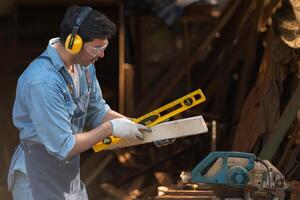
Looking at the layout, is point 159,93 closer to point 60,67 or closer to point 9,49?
point 9,49

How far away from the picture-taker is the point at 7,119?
6.61m

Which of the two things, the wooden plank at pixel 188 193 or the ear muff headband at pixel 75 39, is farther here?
the wooden plank at pixel 188 193

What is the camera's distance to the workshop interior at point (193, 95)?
4100 mm

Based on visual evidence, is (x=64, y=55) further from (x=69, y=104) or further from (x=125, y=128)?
(x=125, y=128)

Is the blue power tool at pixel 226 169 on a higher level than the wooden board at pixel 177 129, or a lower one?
lower

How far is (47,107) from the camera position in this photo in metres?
3.45

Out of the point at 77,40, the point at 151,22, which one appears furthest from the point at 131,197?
the point at 151,22

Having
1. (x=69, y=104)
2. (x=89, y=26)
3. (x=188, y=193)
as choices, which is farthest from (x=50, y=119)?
(x=188, y=193)

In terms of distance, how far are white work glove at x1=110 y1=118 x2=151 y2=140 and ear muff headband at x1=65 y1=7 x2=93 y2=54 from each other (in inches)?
16.3

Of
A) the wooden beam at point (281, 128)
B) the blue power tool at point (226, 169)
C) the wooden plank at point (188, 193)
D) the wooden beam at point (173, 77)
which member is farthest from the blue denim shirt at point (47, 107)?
the wooden beam at point (173, 77)

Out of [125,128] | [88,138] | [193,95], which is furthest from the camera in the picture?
[193,95]

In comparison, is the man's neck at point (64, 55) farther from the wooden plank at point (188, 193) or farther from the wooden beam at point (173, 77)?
the wooden beam at point (173, 77)

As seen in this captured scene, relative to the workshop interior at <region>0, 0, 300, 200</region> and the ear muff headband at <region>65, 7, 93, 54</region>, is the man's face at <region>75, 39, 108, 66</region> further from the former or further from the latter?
the workshop interior at <region>0, 0, 300, 200</region>

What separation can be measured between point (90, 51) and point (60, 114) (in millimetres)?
349
